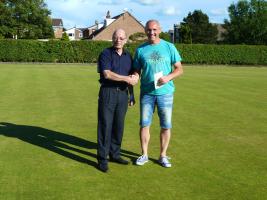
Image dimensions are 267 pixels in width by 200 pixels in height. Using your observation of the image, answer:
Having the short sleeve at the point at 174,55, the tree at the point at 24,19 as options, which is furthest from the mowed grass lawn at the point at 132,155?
the tree at the point at 24,19

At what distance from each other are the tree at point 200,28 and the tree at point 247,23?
12.6 ft

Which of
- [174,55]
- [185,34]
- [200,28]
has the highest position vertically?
[200,28]

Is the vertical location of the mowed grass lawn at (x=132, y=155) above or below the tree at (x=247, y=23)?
below

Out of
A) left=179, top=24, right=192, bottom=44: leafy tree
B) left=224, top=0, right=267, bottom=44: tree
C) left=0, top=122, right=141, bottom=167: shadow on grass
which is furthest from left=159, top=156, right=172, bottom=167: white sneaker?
left=224, top=0, right=267, bottom=44: tree

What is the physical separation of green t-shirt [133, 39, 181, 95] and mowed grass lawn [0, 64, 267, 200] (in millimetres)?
1148

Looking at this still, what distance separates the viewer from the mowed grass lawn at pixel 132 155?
5.23 meters

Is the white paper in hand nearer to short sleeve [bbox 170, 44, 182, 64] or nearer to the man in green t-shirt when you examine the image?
the man in green t-shirt

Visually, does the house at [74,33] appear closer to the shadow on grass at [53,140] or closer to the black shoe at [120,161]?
the shadow on grass at [53,140]

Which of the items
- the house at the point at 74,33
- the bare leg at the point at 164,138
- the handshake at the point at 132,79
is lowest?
the bare leg at the point at 164,138

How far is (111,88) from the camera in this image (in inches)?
240

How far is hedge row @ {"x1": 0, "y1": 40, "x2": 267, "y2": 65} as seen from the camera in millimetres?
40094

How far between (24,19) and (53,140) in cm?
6899

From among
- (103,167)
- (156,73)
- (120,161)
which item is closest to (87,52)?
(120,161)

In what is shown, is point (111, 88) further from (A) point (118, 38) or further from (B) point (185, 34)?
(B) point (185, 34)
